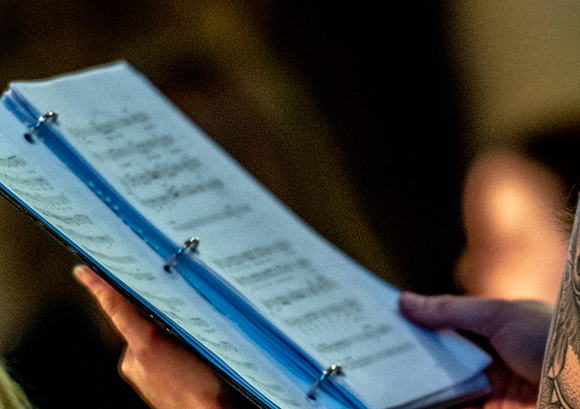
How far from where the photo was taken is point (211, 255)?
2.02ft

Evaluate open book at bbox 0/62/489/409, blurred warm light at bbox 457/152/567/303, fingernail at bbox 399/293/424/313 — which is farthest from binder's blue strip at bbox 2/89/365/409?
blurred warm light at bbox 457/152/567/303

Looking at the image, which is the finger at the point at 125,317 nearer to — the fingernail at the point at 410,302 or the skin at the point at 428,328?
the skin at the point at 428,328

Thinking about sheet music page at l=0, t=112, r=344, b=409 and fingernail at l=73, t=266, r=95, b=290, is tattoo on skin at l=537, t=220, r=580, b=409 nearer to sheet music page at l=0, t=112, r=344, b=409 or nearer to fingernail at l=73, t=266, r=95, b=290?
sheet music page at l=0, t=112, r=344, b=409

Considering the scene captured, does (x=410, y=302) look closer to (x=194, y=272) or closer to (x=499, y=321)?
(x=499, y=321)

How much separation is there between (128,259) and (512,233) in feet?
1.64

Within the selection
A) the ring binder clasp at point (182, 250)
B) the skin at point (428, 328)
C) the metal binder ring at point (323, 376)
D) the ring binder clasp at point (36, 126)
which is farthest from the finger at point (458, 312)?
the ring binder clasp at point (36, 126)

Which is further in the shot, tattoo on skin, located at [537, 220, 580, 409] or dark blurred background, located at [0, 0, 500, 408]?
dark blurred background, located at [0, 0, 500, 408]

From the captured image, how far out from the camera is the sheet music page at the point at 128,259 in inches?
19.2

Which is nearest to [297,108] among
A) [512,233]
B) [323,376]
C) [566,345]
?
[512,233]

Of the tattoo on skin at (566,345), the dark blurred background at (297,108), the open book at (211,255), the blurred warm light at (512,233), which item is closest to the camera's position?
the tattoo on skin at (566,345)

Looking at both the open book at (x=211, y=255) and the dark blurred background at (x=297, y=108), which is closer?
the open book at (x=211, y=255)

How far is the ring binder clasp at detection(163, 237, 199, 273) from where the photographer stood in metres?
0.57

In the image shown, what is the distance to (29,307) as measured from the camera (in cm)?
60

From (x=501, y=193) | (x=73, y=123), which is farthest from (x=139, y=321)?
(x=501, y=193)
